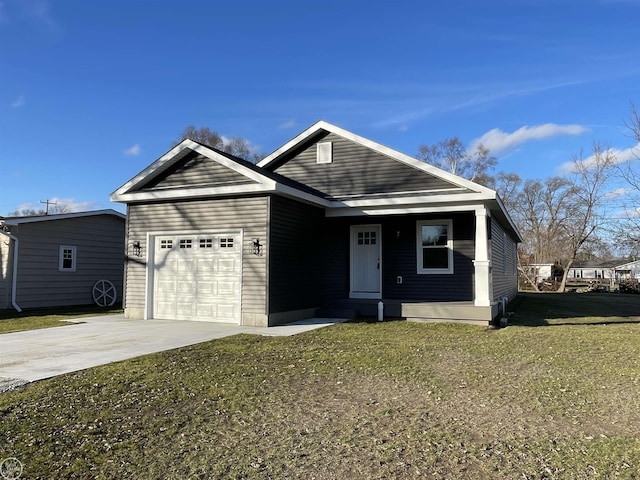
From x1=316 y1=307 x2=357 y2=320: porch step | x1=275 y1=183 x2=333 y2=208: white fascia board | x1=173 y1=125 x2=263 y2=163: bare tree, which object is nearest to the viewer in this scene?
x1=275 y1=183 x2=333 y2=208: white fascia board

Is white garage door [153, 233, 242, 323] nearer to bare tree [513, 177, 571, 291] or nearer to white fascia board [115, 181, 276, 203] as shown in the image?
white fascia board [115, 181, 276, 203]

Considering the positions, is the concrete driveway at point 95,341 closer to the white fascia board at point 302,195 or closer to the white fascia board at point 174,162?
the white fascia board at point 302,195

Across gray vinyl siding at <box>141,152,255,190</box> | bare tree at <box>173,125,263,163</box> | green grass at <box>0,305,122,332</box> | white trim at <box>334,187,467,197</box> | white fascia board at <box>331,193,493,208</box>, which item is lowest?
green grass at <box>0,305,122,332</box>

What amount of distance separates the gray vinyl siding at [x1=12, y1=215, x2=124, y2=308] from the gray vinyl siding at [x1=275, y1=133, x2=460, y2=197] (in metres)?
8.22

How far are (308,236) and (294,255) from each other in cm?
95

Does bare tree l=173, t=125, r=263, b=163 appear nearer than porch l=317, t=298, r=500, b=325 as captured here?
No

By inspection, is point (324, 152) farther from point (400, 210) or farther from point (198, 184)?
point (198, 184)

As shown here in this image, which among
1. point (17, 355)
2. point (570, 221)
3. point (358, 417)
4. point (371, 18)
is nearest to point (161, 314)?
point (17, 355)

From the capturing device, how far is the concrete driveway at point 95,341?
6121 millimetres

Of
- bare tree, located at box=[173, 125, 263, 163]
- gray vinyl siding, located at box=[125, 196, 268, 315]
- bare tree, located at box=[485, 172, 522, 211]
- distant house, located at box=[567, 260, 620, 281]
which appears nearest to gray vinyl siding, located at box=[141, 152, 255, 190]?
gray vinyl siding, located at box=[125, 196, 268, 315]

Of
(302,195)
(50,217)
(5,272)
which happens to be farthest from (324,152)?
(5,272)

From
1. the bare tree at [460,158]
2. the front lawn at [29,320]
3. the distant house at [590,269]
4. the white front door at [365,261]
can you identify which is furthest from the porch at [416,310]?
the distant house at [590,269]

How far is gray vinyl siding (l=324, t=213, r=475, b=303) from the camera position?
41.3ft

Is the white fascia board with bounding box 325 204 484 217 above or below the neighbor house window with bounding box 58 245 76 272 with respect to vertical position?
above
